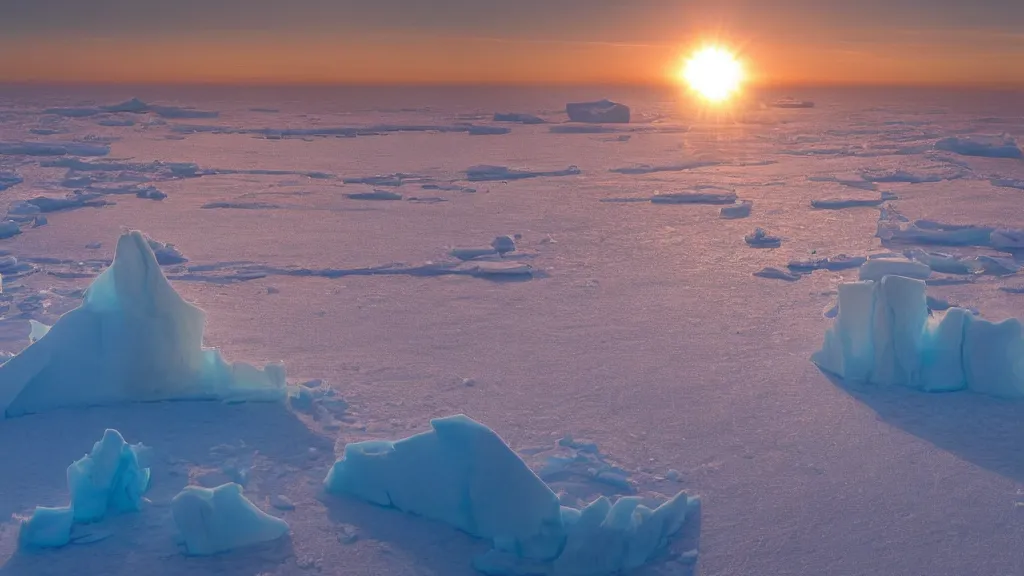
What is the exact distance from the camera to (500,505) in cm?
311

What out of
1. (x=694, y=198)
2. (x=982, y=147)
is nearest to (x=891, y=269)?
(x=694, y=198)

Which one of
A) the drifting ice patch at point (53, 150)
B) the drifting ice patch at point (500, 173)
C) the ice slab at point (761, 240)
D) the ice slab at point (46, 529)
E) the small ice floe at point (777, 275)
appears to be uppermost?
the drifting ice patch at point (53, 150)

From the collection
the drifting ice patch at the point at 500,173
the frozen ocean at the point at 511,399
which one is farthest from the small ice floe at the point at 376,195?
the drifting ice patch at the point at 500,173

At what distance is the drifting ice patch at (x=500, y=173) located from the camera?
13594 millimetres

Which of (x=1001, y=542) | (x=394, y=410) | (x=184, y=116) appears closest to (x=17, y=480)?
(x=394, y=410)

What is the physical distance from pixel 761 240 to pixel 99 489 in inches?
253

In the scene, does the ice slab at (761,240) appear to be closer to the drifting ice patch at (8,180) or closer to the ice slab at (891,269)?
the ice slab at (891,269)

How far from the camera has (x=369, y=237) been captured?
8641 mm

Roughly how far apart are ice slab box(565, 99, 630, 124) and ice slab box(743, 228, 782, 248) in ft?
60.1

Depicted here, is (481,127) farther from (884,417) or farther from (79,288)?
(884,417)

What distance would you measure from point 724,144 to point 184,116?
18.1 meters

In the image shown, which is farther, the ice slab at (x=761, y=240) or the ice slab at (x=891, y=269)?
the ice slab at (x=761, y=240)

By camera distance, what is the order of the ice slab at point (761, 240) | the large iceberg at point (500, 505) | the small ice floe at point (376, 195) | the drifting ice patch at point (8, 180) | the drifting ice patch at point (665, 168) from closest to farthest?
1. the large iceberg at point (500, 505)
2. the ice slab at point (761, 240)
3. the small ice floe at point (376, 195)
4. the drifting ice patch at point (8, 180)
5. the drifting ice patch at point (665, 168)

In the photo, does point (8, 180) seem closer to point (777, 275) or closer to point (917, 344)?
point (777, 275)
